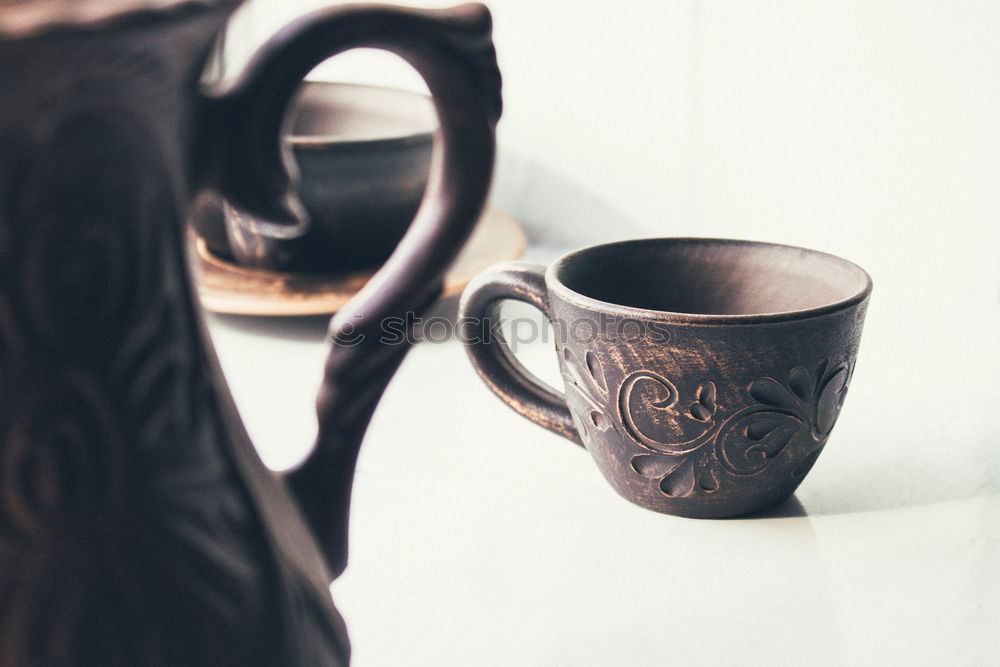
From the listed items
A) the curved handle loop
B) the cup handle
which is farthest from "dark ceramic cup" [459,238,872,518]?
the curved handle loop

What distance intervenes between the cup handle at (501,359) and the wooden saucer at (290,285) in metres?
0.16

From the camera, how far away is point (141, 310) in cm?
19

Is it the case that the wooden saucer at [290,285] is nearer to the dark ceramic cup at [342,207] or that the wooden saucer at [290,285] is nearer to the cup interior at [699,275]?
the dark ceramic cup at [342,207]

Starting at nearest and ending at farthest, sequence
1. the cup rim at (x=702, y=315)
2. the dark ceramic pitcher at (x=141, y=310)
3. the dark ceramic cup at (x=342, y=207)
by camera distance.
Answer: the dark ceramic pitcher at (x=141, y=310) → the cup rim at (x=702, y=315) → the dark ceramic cup at (x=342, y=207)

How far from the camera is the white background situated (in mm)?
326

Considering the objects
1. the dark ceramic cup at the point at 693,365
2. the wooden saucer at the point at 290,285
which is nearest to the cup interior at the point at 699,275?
the dark ceramic cup at the point at 693,365

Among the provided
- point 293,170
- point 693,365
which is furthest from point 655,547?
point 293,170

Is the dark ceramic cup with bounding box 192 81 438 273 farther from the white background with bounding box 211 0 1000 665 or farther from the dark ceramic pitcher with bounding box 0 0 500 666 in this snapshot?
the dark ceramic pitcher with bounding box 0 0 500 666

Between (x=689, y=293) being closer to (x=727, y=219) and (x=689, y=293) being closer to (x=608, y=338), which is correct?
(x=608, y=338)

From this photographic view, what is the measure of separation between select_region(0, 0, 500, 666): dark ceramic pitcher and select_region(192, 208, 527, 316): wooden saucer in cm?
35

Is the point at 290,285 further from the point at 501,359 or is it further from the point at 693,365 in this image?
the point at 693,365

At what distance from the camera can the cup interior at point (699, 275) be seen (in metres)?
0.40

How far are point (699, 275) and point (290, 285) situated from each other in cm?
28

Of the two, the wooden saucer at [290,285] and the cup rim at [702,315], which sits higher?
the cup rim at [702,315]
